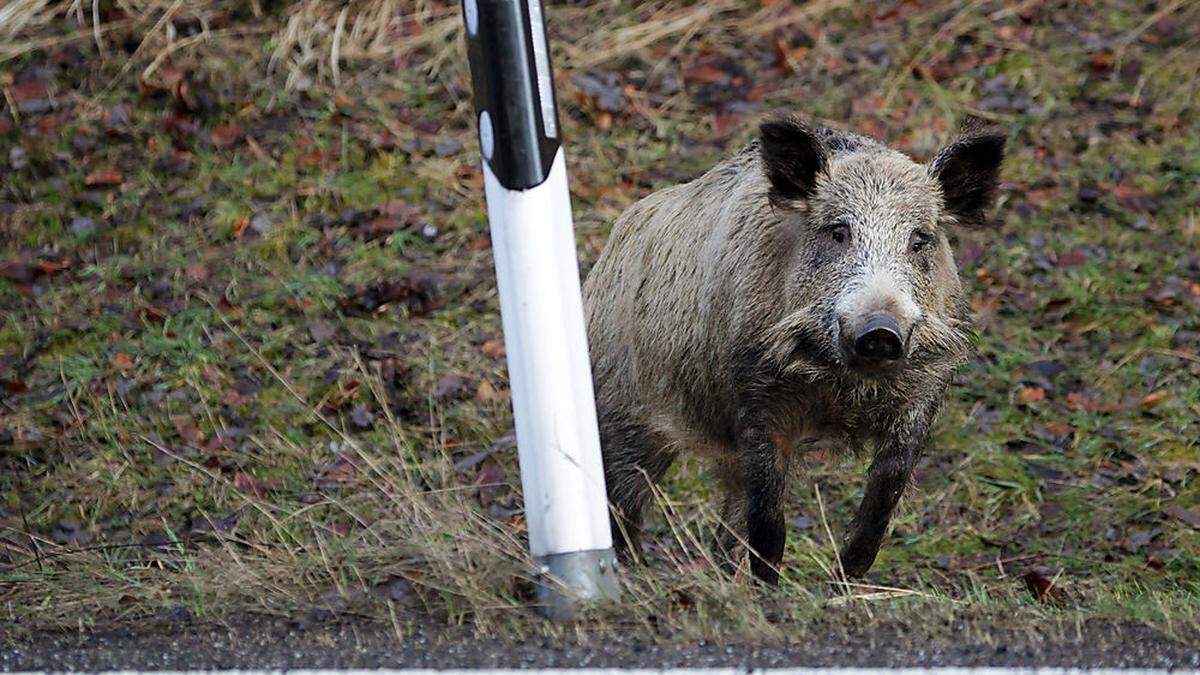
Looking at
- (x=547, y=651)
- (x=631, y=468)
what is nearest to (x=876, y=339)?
(x=547, y=651)

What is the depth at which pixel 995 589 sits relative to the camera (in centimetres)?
505

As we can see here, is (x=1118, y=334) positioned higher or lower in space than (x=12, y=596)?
lower

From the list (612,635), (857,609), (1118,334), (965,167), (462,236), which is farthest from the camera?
(462,236)

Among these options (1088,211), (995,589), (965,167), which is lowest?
(995,589)

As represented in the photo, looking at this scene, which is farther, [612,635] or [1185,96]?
[1185,96]

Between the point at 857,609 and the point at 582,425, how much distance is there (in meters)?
0.77

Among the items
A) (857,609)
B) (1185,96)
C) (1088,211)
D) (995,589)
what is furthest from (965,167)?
(1185,96)

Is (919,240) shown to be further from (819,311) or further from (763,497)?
(763,497)

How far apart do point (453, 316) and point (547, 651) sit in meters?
4.51

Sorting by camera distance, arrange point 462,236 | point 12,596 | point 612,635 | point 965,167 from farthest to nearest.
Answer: point 462,236 → point 965,167 → point 12,596 → point 612,635

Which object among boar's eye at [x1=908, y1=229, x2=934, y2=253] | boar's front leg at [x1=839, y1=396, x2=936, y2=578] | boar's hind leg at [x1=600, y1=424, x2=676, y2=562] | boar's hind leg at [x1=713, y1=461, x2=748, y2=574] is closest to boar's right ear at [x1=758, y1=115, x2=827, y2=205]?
boar's eye at [x1=908, y1=229, x2=934, y2=253]

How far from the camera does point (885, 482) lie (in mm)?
4855

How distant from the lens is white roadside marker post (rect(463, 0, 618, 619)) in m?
3.61

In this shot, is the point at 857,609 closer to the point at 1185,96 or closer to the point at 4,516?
the point at 4,516
